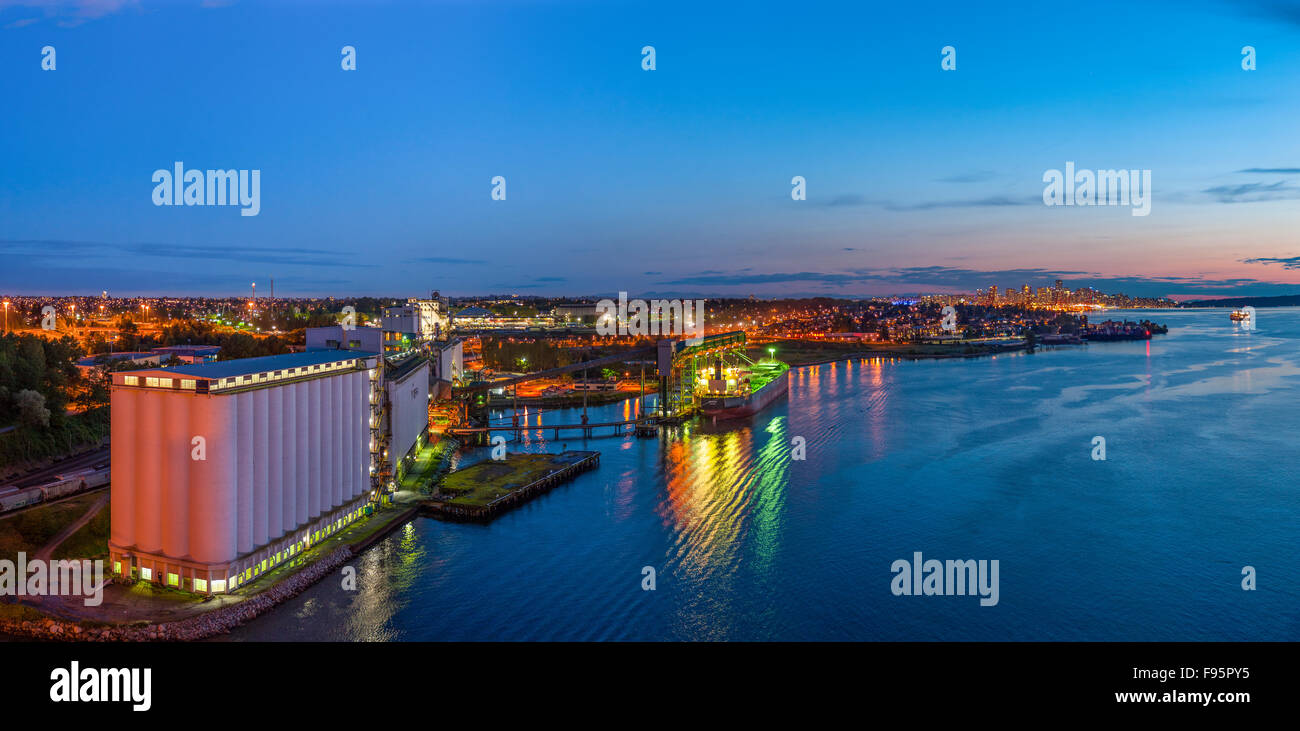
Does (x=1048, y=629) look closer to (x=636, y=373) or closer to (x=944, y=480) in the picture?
(x=944, y=480)

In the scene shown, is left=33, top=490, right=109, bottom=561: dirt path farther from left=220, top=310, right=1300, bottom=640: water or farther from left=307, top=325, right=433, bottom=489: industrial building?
left=307, top=325, right=433, bottom=489: industrial building

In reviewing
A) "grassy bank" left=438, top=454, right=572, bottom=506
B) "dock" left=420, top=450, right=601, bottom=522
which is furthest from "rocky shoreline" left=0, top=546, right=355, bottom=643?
"grassy bank" left=438, top=454, right=572, bottom=506

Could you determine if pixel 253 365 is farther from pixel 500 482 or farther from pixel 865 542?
pixel 865 542

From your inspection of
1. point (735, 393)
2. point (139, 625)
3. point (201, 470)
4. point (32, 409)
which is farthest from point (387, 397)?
point (735, 393)

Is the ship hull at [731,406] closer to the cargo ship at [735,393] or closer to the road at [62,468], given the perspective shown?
the cargo ship at [735,393]

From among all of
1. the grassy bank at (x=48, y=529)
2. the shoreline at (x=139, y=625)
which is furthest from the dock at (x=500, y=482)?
the grassy bank at (x=48, y=529)
